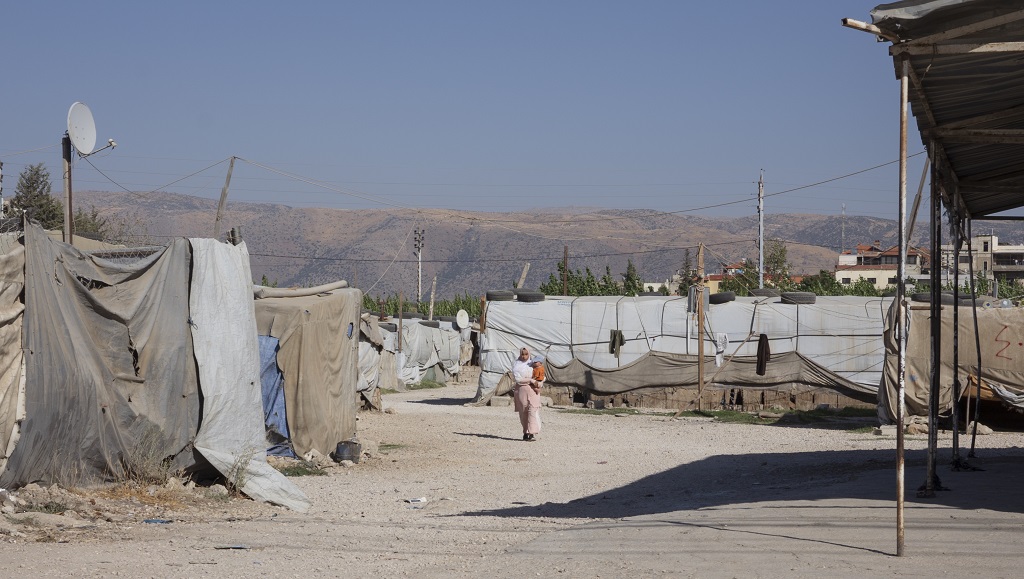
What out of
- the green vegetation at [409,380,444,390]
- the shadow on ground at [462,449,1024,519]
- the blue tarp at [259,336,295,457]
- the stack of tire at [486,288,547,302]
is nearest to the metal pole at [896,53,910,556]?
the shadow on ground at [462,449,1024,519]

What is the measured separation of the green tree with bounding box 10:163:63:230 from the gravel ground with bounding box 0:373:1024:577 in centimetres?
2772

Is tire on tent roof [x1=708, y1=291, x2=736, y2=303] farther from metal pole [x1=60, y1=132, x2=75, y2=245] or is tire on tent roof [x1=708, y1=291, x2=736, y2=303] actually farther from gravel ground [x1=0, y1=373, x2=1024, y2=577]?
metal pole [x1=60, y1=132, x2=75, y2=245]

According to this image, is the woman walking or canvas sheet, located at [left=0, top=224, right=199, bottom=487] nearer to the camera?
canvas sheet, located at [left=0, top=224, right=199, bottom=487]

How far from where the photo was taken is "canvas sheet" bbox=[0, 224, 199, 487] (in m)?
8.18

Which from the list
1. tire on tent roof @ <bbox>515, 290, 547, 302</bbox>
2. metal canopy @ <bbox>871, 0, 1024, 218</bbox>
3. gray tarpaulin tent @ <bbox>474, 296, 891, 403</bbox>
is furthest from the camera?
tire on tent roof @ <bbox>515, 290, 547, 302</bbox>

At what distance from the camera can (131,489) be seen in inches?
352

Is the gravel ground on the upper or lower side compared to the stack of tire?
lower

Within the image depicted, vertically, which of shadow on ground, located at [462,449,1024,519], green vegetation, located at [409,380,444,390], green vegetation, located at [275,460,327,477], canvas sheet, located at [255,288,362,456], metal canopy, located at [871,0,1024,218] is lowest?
green vegetation, located at [409,380,444,390]

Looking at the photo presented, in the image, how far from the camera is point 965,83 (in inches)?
274

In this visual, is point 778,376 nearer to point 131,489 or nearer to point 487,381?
point 487,381

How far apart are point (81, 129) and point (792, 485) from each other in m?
8.65

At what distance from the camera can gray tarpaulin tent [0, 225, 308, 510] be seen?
8234 mm

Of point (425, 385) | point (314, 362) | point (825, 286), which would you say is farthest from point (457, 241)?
point (314, 362)

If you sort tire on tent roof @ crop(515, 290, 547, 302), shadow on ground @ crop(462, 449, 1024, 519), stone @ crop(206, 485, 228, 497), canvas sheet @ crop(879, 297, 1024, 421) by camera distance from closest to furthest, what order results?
1. shadow on ground @ crop(462, 449, 1024, 519)
2. stone @ crop(206, 485, 228, 497)
3. canvas sheet @ crop(879, 297, 1024, 421)
4. tire on tent roof @ crop(515, 290, 547, 302)
